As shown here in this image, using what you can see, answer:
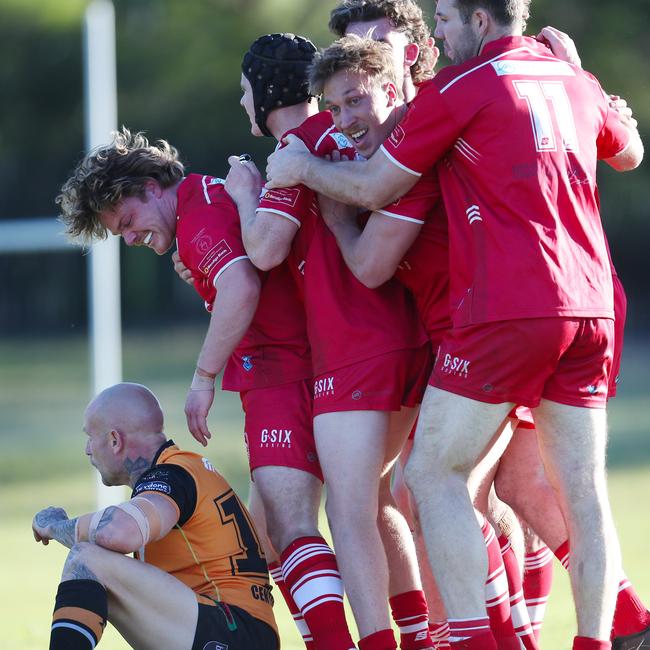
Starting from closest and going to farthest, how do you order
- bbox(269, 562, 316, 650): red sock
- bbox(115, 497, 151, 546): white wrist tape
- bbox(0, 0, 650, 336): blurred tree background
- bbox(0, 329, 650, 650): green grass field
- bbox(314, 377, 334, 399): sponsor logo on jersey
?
bbox(115, 497, 151, 546): white wrist tape, bbox(314, 377, 334, 399): sponsor logo on jersey, bbox(269, 562, 316, 650): red sock, bbox(0, 329, 650, 650): green grass field, bbox(0, 0, 650, 336): blurred tree background

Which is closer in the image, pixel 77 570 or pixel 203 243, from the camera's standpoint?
pixel 77 570

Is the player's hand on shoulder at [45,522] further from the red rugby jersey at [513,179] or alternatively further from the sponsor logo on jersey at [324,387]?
the red rugby jersey at [513,179]

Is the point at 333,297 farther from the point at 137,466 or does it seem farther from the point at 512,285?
the point at 137,466

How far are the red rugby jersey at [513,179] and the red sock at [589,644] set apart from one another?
1.01m

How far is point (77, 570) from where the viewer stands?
3.83m

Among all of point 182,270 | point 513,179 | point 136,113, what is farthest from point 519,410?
point 136,113

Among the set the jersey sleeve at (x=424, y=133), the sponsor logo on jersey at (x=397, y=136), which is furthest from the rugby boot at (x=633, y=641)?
the sponsor logo on jersey at (x=397, y=136)

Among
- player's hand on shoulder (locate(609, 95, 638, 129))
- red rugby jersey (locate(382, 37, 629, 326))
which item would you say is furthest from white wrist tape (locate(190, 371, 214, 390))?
player's hand on shoulder (locate(609, 95, 638, 129))

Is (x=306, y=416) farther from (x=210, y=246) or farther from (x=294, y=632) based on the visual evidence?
(x=294, y=632)

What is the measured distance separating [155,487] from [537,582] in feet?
5.70

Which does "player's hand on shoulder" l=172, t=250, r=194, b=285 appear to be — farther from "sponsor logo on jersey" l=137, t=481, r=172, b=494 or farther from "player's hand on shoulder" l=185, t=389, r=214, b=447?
"sponsor logo on jersey" l=137, t=481, r=172, b=494

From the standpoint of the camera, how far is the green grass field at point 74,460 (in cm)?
631

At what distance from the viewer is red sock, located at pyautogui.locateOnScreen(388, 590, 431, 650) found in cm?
445

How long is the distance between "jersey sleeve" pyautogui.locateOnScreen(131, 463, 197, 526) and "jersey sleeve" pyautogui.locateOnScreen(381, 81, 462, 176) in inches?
48.2
